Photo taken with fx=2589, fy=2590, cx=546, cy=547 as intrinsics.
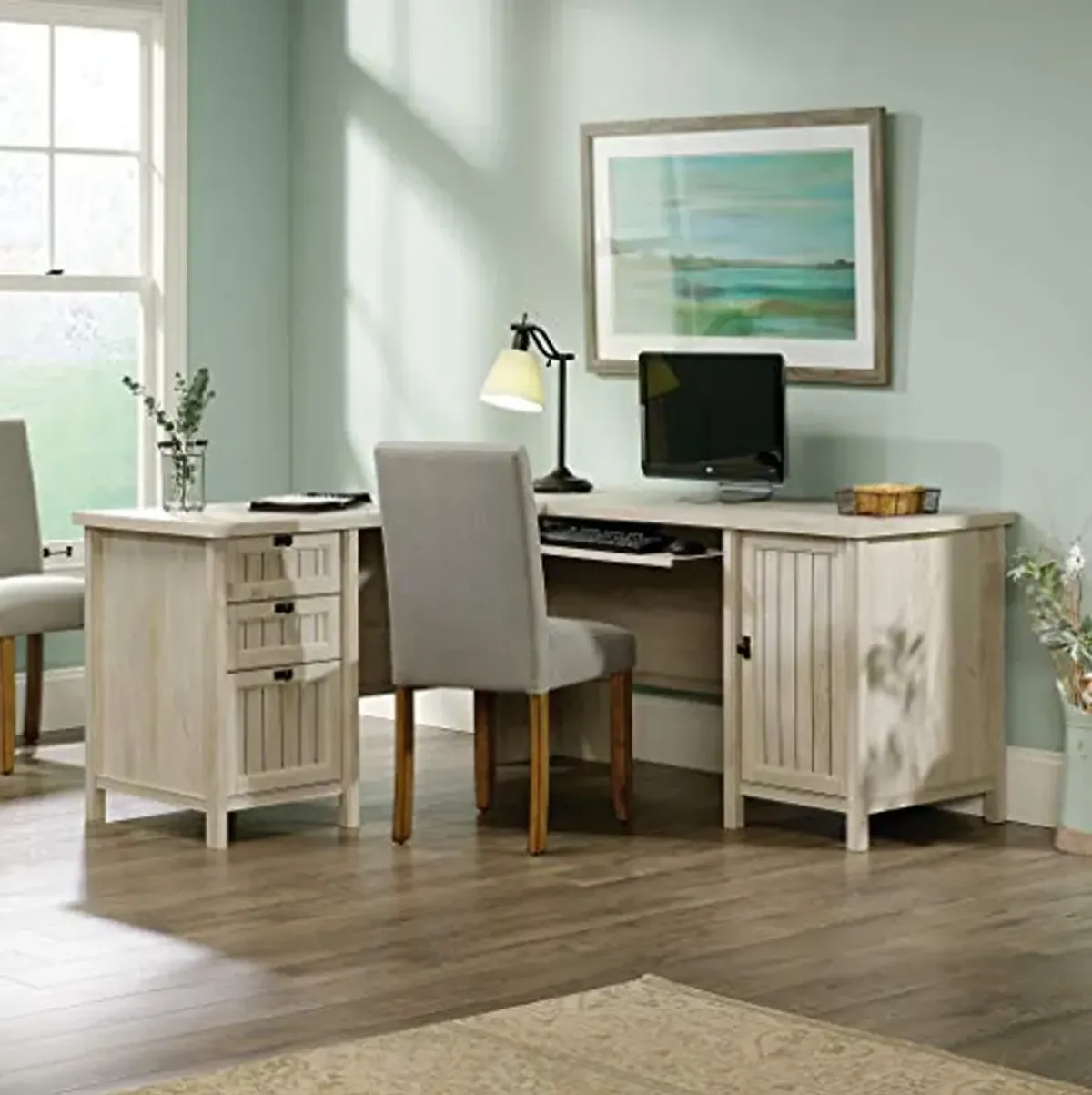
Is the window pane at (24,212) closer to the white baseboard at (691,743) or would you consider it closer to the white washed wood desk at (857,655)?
the white baseboard at (691,743)

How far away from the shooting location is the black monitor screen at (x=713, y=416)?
626 cm

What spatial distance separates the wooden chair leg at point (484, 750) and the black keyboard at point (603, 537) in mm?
415

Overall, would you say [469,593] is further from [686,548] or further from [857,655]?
[857,655]

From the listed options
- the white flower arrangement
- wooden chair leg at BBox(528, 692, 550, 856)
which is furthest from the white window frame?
the white flower arrangement

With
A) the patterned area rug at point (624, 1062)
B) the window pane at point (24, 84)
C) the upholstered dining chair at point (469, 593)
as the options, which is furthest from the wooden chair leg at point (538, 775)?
the window pane at point (24, 84)

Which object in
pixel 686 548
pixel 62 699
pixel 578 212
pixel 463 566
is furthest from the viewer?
pixel 62 699

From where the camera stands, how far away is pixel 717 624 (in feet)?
21.6

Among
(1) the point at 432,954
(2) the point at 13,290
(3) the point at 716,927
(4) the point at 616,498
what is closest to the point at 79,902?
(1) the point at 432,954

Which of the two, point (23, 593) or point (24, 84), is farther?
point (24, 84)

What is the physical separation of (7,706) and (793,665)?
2.18 meters

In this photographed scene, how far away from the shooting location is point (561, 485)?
6672mm

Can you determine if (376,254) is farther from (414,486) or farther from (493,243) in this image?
(414,486)

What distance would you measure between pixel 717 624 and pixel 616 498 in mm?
420

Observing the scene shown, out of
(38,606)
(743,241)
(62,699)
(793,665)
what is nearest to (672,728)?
(793,665)
